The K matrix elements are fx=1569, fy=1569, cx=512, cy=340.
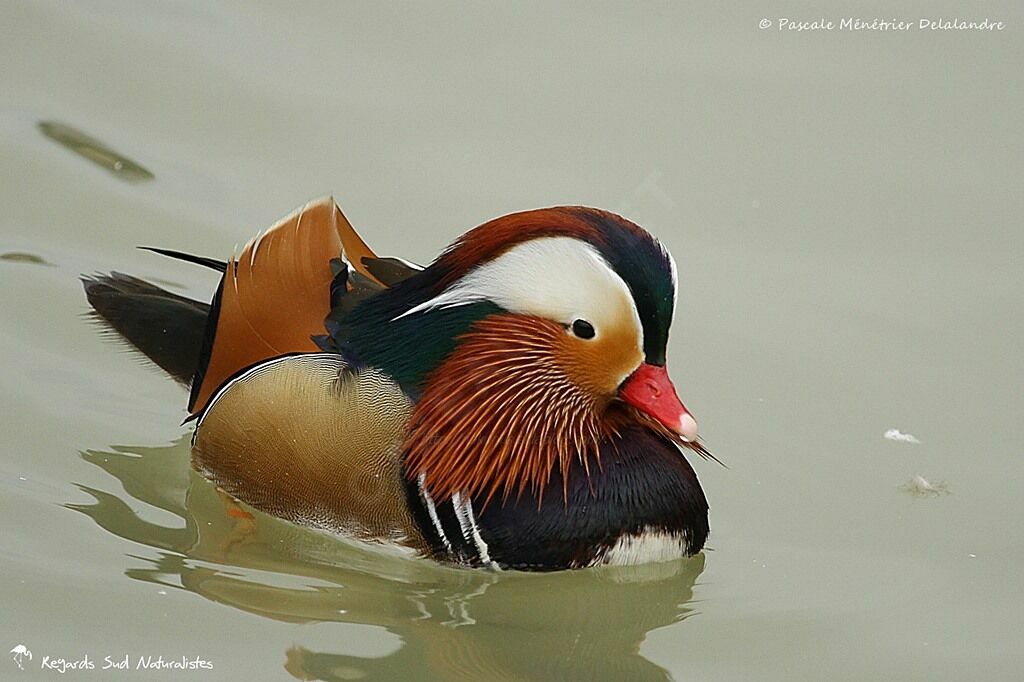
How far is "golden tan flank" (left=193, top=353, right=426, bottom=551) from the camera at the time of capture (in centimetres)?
395

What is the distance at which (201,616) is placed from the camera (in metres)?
3.69

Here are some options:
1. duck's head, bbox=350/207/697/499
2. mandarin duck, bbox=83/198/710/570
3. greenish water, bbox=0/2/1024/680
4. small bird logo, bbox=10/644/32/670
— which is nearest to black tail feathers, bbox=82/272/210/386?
greenish water, bbox=0/2/1024/680

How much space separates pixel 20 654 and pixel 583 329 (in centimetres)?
150

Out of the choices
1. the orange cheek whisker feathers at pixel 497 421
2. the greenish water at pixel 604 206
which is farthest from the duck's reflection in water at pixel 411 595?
the orange cheek whisker feathers at pixel 497 421

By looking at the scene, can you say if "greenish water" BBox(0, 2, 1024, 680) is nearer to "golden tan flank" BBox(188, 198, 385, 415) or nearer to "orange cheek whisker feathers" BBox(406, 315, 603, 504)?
"orange cheek whisker feathers" BBox(406, 315, 603, 504)

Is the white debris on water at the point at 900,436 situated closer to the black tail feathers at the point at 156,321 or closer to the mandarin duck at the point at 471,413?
the mandarin duck at the point at 471,413

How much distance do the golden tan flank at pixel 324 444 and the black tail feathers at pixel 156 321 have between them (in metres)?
0.35

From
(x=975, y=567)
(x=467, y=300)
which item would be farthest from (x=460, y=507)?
(x=975, y=567)

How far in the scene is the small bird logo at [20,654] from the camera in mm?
3455

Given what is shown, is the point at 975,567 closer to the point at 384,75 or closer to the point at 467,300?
the point at 467,300

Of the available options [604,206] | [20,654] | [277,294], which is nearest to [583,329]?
[277,294]

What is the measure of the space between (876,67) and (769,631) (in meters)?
3.24

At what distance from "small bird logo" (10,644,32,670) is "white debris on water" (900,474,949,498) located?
2405 mm

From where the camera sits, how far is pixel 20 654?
3479 millimetres
